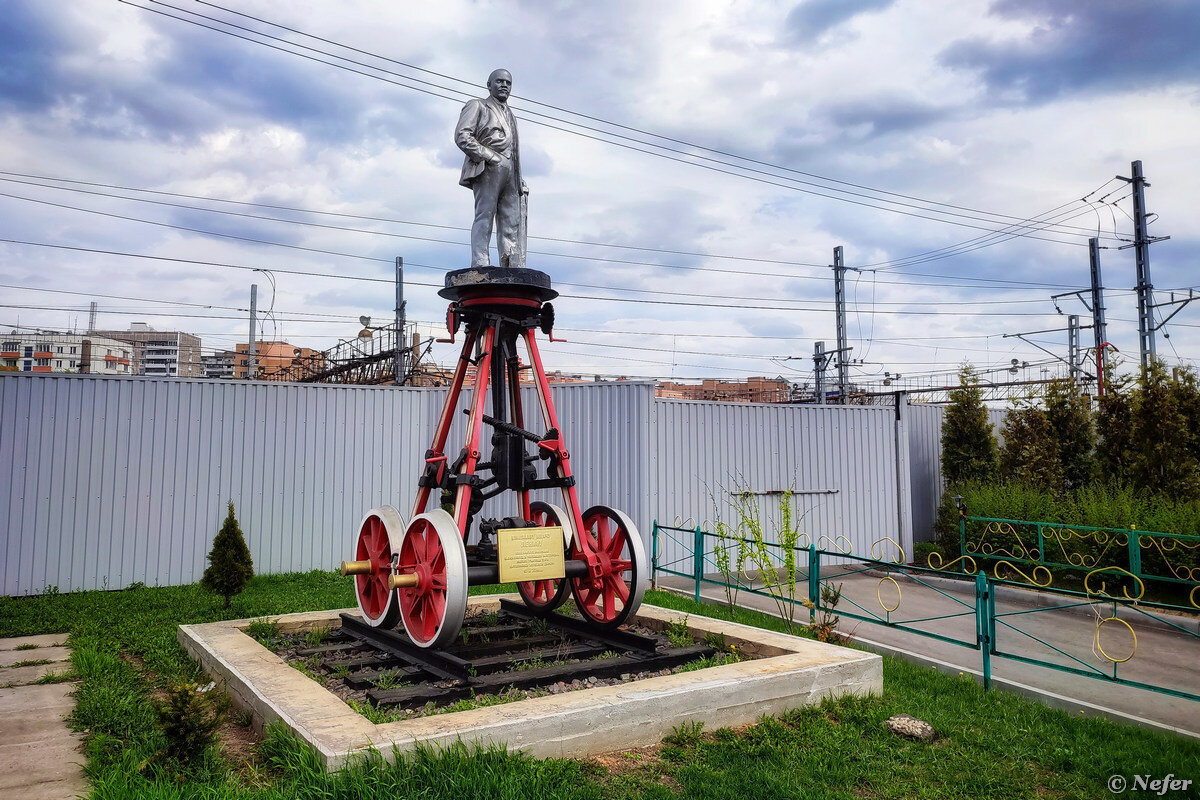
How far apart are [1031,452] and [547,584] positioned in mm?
9879

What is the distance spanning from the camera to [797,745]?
14.4ft

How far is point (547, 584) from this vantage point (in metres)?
6.73

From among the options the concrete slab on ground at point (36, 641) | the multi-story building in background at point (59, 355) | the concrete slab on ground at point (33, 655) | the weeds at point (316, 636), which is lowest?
the concrete slab on ground at point (36, 641)

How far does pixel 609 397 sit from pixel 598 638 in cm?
529

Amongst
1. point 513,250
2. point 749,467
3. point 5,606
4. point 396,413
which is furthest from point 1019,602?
point 5,606

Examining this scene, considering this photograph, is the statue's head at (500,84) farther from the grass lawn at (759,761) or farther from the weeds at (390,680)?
the grass lawn at (759,761)

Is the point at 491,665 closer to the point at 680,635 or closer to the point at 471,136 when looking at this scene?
the point at 680,635

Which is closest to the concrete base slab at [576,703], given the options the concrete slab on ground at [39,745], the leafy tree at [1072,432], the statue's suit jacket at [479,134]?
the concrete slab on ground at [39,745]

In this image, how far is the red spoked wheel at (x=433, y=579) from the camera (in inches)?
189

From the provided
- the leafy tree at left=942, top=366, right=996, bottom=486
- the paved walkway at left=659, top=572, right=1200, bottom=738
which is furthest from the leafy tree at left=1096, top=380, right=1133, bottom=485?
the paved walkway at left=659, top=572, right=1200, bottom=738

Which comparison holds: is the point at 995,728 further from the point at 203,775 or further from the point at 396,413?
the point at 396,413

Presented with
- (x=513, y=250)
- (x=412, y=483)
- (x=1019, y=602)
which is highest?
(x=513, y=250)

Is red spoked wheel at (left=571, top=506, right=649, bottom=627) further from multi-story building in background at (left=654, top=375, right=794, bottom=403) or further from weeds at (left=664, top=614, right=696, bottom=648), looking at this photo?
multi-story building in background at (left=654, top=375, right=794, bottom=403)

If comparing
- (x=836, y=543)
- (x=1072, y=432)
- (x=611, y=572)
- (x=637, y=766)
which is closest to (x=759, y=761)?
(x=637, y=766)
